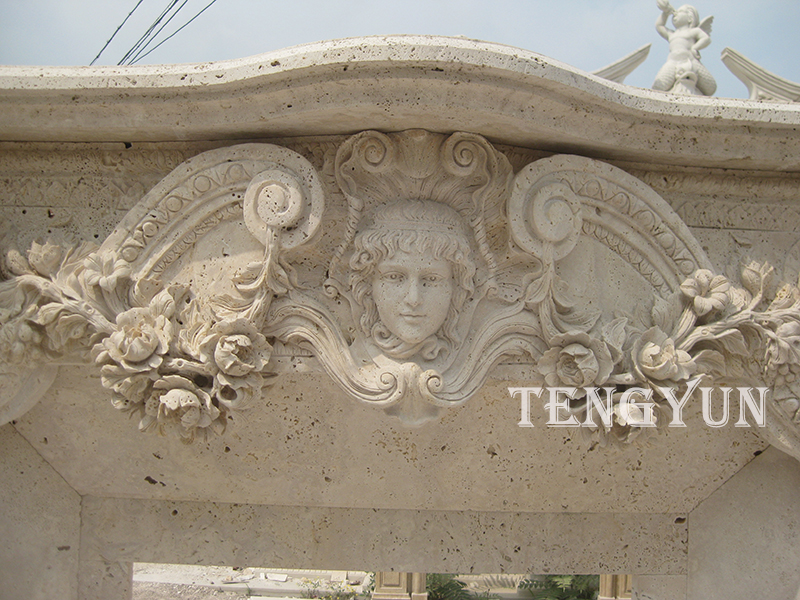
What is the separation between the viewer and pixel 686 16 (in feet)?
11.6

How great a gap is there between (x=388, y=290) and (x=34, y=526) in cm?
149

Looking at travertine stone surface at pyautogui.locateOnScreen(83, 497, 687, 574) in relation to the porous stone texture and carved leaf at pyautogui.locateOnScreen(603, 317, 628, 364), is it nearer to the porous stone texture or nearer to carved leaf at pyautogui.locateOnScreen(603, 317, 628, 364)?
the porous stone texture

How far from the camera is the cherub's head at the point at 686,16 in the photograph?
3527 millimetres

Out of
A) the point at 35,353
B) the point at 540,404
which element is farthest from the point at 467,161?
the point at 35,353

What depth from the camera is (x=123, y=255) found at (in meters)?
1.68

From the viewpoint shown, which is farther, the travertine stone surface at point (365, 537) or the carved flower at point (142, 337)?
the travertine stone surface at point (365, 537)

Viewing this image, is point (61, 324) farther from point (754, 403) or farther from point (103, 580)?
point (754, 403)

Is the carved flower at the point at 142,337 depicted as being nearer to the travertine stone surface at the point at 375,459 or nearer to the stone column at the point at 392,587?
the travertine stone surface at the point at 375,459

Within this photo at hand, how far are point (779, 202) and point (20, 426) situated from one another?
95.8 inches

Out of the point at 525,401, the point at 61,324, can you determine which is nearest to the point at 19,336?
the point at 61,324

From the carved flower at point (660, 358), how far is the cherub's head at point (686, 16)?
8.84 ft

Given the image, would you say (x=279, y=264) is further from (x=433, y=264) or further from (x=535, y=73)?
(x=535, y=73)

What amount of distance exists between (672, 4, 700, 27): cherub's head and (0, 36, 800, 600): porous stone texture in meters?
2.13

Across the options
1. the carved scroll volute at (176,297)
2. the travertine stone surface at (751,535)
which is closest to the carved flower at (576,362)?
the carved scroll volute at (176,297)
